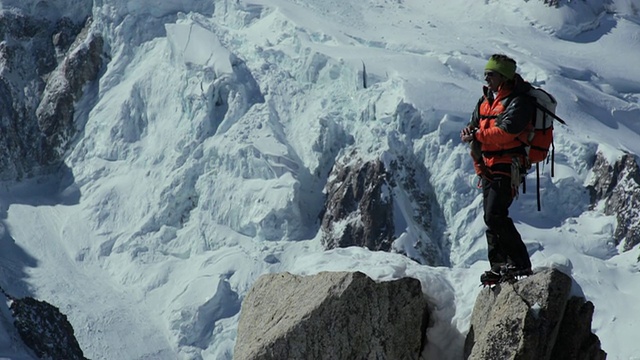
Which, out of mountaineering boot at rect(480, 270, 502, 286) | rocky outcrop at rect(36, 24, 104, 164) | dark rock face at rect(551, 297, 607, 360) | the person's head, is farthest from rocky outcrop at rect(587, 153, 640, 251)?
dark rock face at rect(551, 297, 607, 360)

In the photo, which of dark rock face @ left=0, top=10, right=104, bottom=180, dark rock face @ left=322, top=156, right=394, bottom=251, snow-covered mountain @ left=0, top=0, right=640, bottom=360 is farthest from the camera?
dark rock face @ left=0, top=10, right=104, bottom=180

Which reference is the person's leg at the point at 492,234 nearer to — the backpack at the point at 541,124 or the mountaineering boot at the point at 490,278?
the mountaineering boot at the point at 490,278

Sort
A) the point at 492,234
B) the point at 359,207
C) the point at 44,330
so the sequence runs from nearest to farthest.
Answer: the point at 492,234, the point at 44,330, the point at 359,207

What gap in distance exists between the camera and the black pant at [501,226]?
47.2ft

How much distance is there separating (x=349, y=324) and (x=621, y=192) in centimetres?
4696

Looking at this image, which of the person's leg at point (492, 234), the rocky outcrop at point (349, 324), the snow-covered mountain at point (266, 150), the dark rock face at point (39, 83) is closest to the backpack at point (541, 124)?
the person's leg at point (492, 234)

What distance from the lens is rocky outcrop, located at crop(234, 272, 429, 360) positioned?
46.6 ft

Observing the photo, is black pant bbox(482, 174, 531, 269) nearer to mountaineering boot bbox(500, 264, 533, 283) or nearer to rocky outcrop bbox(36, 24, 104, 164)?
mountaineering boot bbox(500, 264, 533, 283)

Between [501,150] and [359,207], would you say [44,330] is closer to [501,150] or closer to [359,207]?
[359,207]

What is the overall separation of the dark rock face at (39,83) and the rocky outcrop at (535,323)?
198 ft

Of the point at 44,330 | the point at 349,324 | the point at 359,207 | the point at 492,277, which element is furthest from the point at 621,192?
the point at 349,324

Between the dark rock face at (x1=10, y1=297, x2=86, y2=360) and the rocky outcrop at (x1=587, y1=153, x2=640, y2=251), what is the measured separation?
21800 millimetres

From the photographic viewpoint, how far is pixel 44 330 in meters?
56.3

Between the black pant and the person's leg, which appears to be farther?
the person's leg
